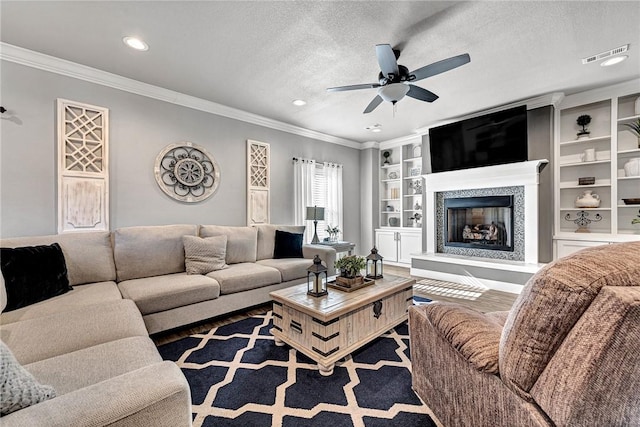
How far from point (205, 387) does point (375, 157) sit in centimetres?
532

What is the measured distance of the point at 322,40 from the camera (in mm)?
2334

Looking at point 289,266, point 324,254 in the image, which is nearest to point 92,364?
point 289,266

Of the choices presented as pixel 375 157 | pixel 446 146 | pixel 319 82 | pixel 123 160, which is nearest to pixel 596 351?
pixel 319 82

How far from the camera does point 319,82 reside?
3.11 metres

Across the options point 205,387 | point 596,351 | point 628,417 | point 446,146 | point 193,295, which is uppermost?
point 446,146

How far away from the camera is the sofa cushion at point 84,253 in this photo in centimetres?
233

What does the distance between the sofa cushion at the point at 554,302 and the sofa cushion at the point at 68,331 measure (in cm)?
176

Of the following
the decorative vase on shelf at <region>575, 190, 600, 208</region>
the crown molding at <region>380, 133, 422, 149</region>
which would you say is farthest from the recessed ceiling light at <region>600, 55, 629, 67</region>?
the crown molding at <region>380, 133, 422, 149</region>

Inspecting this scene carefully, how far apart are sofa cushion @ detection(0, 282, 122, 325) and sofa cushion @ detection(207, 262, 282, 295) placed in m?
0.85

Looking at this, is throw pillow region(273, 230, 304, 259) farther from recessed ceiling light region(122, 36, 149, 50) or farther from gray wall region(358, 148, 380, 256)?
recessed ceiling light region(122, 36, 149, 50)

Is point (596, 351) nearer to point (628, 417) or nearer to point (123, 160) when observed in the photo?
point (628, 417)

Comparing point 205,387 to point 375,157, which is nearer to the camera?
point 205,387

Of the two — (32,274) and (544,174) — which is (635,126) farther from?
(32,274)

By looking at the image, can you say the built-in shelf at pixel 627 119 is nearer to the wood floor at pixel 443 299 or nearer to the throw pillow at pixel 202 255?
the wood floor at pixel 443 299
